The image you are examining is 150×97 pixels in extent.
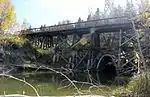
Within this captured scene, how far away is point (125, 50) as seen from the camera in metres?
31.5

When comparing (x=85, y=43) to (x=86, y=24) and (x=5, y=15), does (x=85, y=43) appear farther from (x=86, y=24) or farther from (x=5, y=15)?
(x=5, y=15)

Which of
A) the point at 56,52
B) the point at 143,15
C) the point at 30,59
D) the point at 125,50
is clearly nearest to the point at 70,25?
the point at 56,52

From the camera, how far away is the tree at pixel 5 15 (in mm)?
39625

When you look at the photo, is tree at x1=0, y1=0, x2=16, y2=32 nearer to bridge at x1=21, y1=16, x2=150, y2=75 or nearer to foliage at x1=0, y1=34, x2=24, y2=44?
foliage at x1=0, y1=34, x2=24, y2=44

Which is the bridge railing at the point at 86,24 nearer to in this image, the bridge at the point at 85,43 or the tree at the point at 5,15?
the bridge at the point at 85,43

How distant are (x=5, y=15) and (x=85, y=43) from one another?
10.2 meters

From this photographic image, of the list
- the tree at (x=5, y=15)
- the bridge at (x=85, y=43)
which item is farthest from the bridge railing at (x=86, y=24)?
the tree at (x=5, y=15)

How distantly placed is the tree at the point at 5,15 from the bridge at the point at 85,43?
511cm

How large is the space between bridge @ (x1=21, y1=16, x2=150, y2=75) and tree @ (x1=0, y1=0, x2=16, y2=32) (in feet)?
16.8

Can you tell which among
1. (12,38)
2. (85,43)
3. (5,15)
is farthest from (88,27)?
(5,15)

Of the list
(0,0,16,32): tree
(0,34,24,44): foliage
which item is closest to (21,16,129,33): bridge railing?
(0,34,24,44): foliage

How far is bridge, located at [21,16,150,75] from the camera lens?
106 feet

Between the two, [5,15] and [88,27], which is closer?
[88,27]

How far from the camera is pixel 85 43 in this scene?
127ft
